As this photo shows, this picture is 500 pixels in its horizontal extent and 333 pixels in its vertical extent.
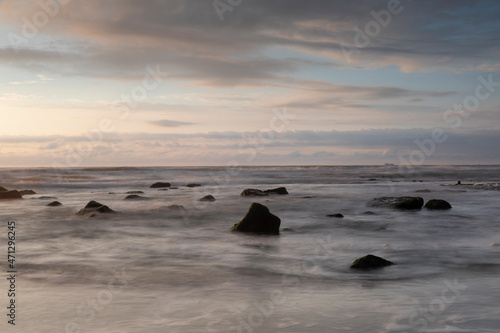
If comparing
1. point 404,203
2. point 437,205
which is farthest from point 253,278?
point 437,205

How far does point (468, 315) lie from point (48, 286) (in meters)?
6.47

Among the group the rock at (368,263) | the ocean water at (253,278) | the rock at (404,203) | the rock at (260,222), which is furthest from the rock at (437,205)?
the rock at (368,263)

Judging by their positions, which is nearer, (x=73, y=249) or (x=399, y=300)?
(x=399, y=300)

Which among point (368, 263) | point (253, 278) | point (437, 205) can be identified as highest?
point (437, 205)

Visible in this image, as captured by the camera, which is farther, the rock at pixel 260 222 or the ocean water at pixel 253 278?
the rock at pixel 260 222

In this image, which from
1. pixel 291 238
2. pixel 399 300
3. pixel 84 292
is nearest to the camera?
pixel 399 300

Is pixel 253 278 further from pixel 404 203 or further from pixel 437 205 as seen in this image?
pixel 437 205

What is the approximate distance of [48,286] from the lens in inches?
300

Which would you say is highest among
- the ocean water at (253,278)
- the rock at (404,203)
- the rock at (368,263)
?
the rock at (404,203)

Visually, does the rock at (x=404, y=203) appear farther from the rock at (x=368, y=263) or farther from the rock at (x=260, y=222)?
the rock at (x=368, y=263)

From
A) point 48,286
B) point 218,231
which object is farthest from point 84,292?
point 218,231

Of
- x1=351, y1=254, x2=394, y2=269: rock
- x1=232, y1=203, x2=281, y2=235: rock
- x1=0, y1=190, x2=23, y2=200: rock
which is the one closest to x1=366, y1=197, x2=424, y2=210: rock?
x1=232, y1=203, x2=281, y2=235: rock

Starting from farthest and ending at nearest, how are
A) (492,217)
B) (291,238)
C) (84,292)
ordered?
(492,217)
(291,238)
(84,292)

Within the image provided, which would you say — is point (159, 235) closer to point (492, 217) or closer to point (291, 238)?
point (291, 238)
